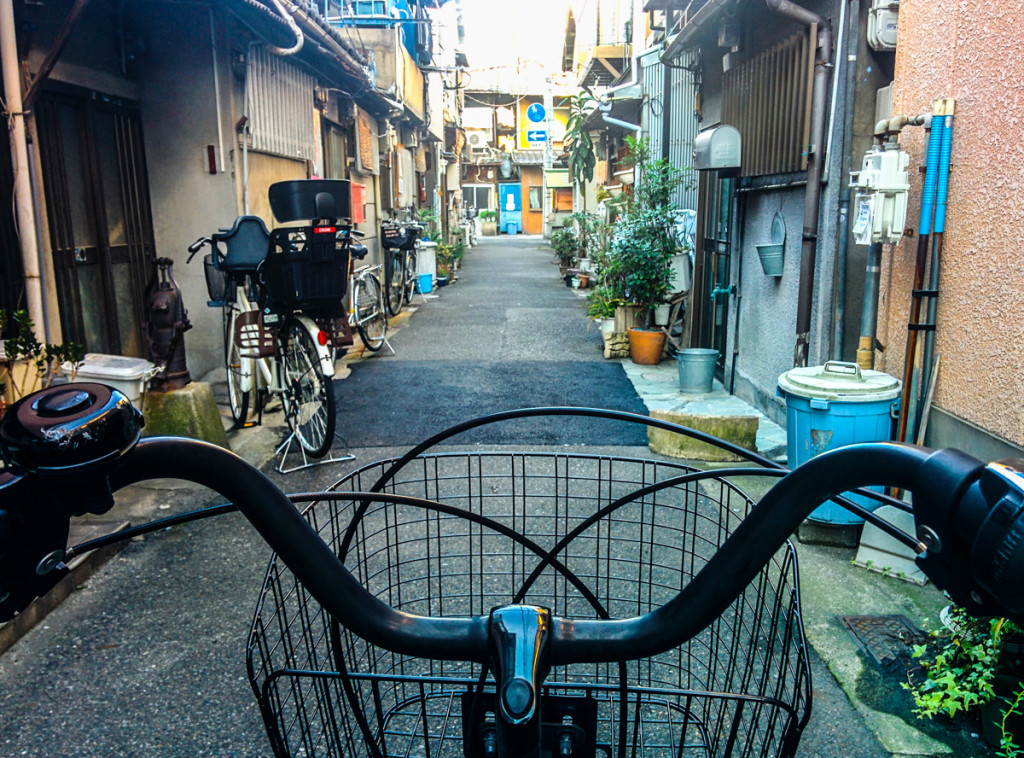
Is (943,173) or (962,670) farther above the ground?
(943,173)

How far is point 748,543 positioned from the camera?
36.1 inches

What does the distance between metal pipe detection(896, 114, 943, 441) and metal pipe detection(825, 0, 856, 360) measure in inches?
47.8

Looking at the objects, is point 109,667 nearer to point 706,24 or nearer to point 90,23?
point 90,23

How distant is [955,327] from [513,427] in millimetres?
3678

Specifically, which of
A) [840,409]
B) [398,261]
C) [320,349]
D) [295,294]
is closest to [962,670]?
[840,409]

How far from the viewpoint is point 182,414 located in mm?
5391

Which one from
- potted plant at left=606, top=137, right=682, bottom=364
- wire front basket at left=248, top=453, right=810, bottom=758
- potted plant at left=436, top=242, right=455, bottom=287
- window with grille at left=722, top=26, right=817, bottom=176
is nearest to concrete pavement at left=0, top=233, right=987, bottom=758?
wire front basket at left=248, top=453, right=810, bottom=758

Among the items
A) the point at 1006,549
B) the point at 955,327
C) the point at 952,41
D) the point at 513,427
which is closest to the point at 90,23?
the point at 513,427

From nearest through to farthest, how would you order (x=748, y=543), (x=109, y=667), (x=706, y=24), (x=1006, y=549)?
(x=1006, y=549)
(x=748, y=543)
(x=109, y=667)
(x=706, y=24)

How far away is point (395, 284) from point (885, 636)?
11400 millimetres

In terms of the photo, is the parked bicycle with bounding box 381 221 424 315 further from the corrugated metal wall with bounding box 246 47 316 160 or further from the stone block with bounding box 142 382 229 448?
the stone block with bounding box 142 382 229 448

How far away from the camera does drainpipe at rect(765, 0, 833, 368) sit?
5523mm

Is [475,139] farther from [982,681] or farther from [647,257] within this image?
[982,681]

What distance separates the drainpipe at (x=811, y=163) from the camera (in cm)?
552
